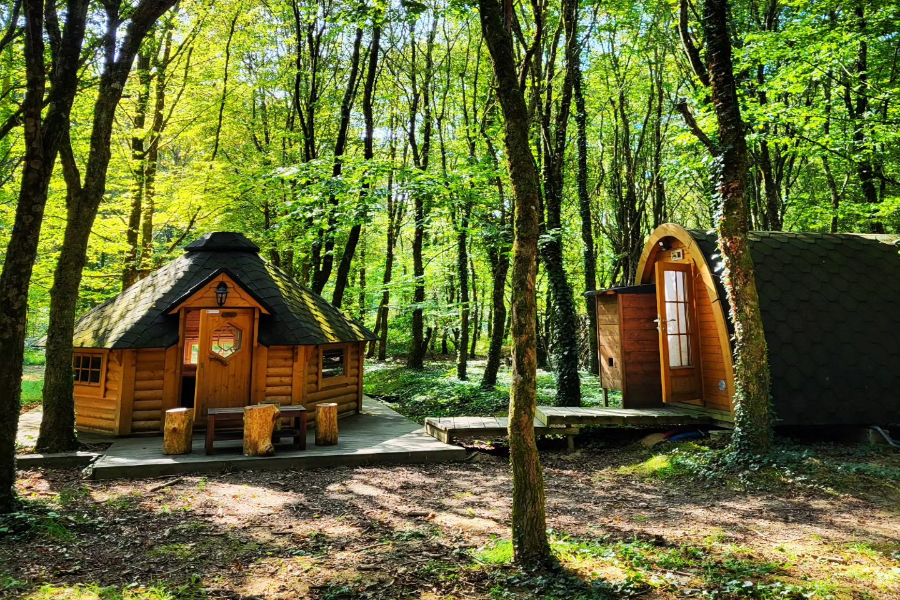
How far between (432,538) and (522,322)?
7.64 ft

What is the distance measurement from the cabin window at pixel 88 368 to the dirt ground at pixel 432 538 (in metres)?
3.09

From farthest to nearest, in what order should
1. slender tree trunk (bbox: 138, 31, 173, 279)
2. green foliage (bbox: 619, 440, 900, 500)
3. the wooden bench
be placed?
slender tree trunk (bbox: 138, 31, 173, 279)
the wooden bench
green foliage (bbox: 619, 440, 900, 500)

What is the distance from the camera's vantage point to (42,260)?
46.7 feet

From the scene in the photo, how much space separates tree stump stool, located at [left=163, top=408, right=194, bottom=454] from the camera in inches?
310

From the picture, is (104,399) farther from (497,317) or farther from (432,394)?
(497,317)

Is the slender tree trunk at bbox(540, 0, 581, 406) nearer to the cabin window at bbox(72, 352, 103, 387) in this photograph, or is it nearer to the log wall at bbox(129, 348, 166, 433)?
the log wall at bbox(129, 348, 166, 433)

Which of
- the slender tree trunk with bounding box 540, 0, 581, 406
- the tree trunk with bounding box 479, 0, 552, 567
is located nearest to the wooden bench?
the tree trunk with bounding box 479, 0, 552, 567

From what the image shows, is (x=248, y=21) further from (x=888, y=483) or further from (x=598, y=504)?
(x=888, y=483)

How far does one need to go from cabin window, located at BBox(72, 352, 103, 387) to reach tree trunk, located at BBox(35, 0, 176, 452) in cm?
200

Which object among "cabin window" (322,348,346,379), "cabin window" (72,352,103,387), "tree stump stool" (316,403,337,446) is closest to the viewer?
"tree stump stool" (316,403,337,446)

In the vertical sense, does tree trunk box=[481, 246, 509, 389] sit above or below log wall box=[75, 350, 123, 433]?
above

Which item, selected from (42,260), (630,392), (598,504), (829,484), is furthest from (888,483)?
(42,260)

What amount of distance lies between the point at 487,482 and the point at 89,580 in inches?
181

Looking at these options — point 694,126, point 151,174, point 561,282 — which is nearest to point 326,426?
point 561,282
